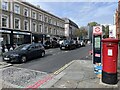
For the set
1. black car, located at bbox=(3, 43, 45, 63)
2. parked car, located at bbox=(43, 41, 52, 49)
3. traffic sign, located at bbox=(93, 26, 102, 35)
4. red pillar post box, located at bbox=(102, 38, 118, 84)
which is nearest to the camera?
red pillar post box, located at bbox=(102, 38, 118, 84)

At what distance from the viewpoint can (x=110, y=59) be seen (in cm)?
643

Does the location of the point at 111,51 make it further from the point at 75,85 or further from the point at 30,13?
the point at 30,13

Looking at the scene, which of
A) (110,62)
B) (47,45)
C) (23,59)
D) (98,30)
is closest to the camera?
(110,62)

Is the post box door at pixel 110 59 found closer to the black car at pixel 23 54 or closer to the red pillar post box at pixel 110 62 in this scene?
the red pillar post box at pixel 110 62

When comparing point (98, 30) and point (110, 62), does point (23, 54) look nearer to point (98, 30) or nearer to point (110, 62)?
point (98, 30)

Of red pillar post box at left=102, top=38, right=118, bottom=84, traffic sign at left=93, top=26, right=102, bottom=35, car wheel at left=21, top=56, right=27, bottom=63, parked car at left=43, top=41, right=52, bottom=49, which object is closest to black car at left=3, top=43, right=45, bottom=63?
car wheel at left=21, top=56, right=27, bottom=63

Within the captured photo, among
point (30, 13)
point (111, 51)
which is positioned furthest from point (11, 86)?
point (30, 13)

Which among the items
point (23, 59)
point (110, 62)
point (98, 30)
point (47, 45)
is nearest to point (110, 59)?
point (110, 62)

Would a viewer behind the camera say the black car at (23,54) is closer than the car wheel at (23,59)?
Yes

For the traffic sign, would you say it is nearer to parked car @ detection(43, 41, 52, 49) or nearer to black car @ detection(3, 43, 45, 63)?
black car @ detection(3, 43, 45, 63)

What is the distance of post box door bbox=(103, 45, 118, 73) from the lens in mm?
6398

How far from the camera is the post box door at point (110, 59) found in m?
6.40

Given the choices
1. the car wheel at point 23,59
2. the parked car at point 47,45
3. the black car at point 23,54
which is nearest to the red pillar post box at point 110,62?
the black car at point 23,54

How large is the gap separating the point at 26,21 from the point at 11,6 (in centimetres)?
579
